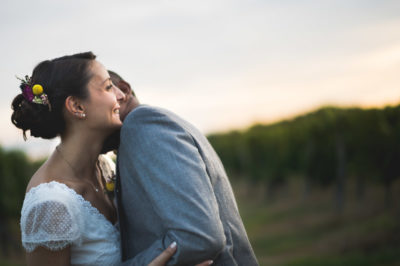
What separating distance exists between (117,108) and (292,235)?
1742cm

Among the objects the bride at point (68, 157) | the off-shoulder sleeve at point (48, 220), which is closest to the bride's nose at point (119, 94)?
the bride at point (68, 157)

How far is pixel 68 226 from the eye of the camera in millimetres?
2383

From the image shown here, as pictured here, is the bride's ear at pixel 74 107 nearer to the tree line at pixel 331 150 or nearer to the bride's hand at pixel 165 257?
the bride's hand at pixel 165 257

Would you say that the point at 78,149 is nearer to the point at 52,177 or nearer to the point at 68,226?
the point at 52,177

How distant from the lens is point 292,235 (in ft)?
61.4

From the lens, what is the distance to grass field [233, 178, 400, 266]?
42.3 feet

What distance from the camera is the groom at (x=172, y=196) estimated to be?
2096 mm

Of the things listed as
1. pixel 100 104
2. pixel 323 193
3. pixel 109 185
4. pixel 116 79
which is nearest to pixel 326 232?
pixel 323 193

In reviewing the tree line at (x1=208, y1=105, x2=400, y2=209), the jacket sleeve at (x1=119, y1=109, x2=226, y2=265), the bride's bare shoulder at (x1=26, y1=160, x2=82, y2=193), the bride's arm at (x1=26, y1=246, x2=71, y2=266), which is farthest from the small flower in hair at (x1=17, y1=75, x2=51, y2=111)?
the tree line at (x1=208, y1=105, x2=400, y2=209)

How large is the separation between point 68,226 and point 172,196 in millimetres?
705

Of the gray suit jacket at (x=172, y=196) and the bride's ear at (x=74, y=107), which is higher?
the bride's ear at (x=74, y=107)

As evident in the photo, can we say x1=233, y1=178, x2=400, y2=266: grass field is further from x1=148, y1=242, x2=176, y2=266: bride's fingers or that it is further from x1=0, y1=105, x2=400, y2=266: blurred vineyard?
x1=148, y1=242, x2=176, y2=266: bride's fingers

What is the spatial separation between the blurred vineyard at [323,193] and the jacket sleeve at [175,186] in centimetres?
1090

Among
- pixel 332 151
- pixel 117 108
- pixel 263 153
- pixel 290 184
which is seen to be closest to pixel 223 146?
pixel 263 153
